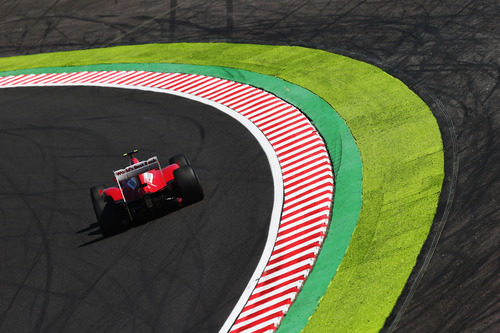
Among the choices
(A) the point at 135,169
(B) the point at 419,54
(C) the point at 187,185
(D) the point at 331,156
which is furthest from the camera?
(B) the point at 419,54

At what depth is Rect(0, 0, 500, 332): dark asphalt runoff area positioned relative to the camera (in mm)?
11938

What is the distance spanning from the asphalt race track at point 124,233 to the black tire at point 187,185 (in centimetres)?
31

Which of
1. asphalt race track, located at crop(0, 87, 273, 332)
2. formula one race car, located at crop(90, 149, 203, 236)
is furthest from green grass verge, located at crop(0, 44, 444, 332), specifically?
formula one race car, located at crop(90, 149, 203, 236)

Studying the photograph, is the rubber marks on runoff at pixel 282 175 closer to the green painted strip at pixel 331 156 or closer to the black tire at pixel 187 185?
the green painted strip at pixel 331 156

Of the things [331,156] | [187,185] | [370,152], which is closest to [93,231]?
[187,185]

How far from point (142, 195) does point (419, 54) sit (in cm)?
1051

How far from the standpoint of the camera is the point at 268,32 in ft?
81.5

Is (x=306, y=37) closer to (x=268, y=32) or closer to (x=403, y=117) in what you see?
(x=268, y=32)

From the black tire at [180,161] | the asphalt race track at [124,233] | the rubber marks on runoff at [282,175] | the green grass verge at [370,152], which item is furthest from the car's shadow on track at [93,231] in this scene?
the green grass verge at [370,152]

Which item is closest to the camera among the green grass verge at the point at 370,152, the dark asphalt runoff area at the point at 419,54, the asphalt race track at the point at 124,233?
the dark asphalt runoff area at the point at 419,54

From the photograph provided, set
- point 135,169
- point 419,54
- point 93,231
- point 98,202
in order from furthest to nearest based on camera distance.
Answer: point 419,54
point 93,231
point 135,169
point 98,202

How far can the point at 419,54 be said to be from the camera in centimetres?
2125

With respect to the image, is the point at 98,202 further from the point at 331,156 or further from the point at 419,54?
the point at 419,54

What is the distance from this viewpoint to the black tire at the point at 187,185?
15516 millimetres
